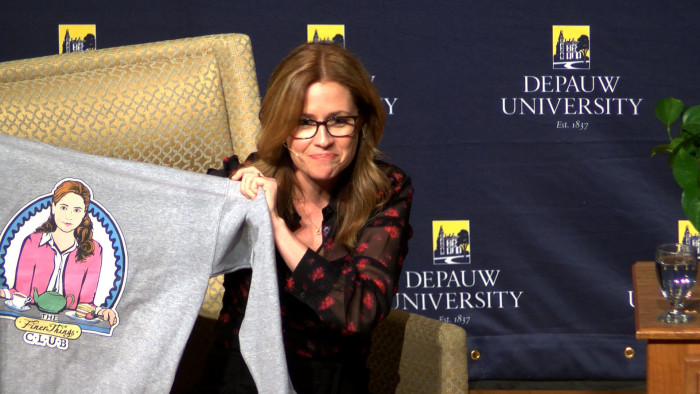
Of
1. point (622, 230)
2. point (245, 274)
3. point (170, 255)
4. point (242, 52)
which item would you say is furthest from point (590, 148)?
point (170, 255)

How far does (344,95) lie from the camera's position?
165 centimetres

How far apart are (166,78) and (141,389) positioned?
0.81 m

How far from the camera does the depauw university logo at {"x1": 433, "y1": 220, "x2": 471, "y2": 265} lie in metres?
2.84

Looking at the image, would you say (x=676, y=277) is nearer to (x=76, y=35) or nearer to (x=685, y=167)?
(x=685, y=167)

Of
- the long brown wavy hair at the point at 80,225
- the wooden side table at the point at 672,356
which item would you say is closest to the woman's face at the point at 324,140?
the long brown wavy hair at the point at 80,225

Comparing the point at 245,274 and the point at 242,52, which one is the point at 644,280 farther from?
the point at 242,52

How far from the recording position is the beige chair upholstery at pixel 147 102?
6.58ft

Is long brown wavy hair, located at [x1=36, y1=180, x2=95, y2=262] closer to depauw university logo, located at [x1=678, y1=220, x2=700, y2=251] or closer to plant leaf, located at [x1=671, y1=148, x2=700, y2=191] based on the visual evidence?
plant leaf, located at [x1=671, y1=148, x2=700, y2=191]

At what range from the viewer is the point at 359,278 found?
5.30 feet

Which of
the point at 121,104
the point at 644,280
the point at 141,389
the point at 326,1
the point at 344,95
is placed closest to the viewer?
the point at 141,389

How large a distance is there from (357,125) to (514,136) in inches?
48.5

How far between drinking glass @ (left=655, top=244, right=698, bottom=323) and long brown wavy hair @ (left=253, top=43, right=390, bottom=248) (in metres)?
0.54

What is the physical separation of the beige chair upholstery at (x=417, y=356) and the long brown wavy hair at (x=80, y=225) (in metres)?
0.67

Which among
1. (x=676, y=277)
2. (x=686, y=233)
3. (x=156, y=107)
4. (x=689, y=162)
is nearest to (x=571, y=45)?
(x=686, y=233)
